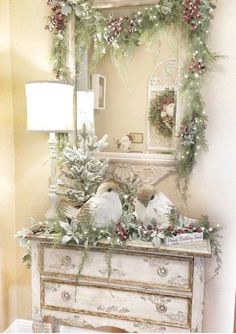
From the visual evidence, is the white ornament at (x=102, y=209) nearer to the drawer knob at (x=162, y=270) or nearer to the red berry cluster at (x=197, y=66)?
the drawer knob at (x=162, y=270)

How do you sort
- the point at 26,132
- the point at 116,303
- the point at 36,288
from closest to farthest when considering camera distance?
the point at 116,303 < the point at 36,288 < the point at 26,132

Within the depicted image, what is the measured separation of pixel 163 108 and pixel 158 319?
1.12m

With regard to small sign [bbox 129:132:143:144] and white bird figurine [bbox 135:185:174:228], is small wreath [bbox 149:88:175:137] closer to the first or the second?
small sign [bbox 129:132:143:144]

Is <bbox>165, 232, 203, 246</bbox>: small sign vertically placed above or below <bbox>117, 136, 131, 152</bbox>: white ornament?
below

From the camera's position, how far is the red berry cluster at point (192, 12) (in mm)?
1677

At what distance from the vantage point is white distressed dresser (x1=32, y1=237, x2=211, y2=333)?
150 cm

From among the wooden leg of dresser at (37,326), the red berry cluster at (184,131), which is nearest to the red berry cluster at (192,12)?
the red berry cluster at (184,131)

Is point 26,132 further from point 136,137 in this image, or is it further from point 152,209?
point 152,209

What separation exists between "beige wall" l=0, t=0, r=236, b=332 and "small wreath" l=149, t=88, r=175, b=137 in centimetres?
21

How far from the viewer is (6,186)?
6.92 feet

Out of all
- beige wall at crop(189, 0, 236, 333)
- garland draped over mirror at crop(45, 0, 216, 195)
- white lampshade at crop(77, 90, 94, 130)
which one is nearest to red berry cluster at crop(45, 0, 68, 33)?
garland draped over mirror at crop(45, 0, 216, 195)

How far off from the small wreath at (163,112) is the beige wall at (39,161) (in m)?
0.21

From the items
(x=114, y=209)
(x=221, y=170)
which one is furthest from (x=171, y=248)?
(x=221, y=170)

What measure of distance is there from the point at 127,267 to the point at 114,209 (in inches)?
11.4
